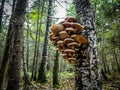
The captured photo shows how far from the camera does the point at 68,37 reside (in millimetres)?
2424

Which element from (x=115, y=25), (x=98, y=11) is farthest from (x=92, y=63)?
(x=98, y=11)

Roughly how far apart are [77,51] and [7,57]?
2.70m

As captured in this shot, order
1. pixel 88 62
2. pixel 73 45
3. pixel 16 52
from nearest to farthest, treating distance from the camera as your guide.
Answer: pixel 73 45 < pixel 88 62 < pixel 16 52

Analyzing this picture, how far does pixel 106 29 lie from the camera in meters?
21.0

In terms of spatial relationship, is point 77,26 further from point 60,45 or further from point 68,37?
point 60,45

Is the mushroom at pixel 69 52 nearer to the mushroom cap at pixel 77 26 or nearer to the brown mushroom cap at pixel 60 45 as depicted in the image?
the brown mushroom cap at pixel 60 45

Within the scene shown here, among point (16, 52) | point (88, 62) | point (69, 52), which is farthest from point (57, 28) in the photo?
point (16, 52)

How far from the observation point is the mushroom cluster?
237cm

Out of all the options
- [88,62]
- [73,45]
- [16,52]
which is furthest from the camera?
[16,52]

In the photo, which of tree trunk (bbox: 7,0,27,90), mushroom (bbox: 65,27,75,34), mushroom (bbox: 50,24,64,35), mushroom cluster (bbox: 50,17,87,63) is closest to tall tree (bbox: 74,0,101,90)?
mushroom cluster (bbox: 50,17,87,63)

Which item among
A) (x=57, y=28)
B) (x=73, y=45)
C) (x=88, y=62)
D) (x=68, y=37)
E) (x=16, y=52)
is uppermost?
(x=57, y=28)

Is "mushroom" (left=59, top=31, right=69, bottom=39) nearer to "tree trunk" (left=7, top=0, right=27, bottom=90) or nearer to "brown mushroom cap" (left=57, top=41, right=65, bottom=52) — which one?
"brown mushroom cap" (left=57, top=41, right=65, bottom=52)

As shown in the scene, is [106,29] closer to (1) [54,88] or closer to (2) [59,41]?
(1) [54,88]

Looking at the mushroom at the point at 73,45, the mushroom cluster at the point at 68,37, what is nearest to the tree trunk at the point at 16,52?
the mushroom cluster at the point at 68,37
